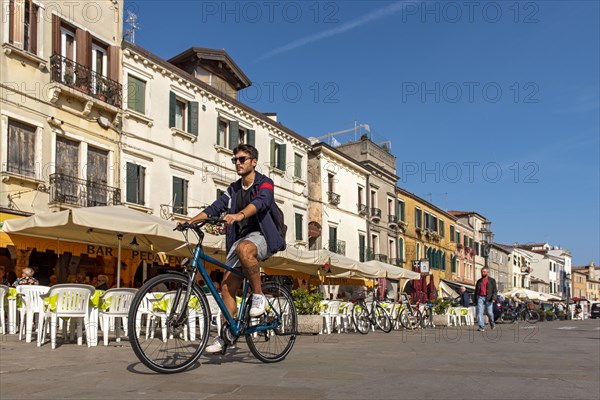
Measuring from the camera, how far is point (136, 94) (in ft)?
74.9

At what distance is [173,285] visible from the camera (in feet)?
17.3

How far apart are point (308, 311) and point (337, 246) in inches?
927

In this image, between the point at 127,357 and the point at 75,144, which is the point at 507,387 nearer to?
the point at 127,357

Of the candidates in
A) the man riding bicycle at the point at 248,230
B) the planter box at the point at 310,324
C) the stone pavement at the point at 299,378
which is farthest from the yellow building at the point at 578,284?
the man riding bicycle at the point at 248,230

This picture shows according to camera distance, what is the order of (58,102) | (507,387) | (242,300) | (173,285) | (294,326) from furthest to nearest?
(58,102), (294,326), (242,300), (173,285), (507,387)

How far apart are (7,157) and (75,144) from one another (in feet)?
9.20

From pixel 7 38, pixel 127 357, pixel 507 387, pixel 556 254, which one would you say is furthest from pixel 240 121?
pixel 556 254

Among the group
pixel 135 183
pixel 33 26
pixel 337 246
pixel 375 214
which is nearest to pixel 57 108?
pixel 33 26

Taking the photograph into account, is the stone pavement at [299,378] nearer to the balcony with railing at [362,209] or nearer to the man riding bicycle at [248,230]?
the man riding bicycle at [248,230]

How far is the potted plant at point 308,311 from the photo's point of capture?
1361cm

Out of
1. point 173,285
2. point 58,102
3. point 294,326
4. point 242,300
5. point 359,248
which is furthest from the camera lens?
point 359,248

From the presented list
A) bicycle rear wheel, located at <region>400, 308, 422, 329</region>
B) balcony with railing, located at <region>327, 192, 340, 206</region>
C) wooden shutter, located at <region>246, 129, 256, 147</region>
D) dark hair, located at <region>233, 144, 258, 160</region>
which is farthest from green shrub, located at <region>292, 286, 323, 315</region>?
balcony with railing, located at <region>327, 192, 340, 206</region>

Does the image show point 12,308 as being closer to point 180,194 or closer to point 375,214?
point 180,194

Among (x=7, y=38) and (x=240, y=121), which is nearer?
(x=7, y=38)
